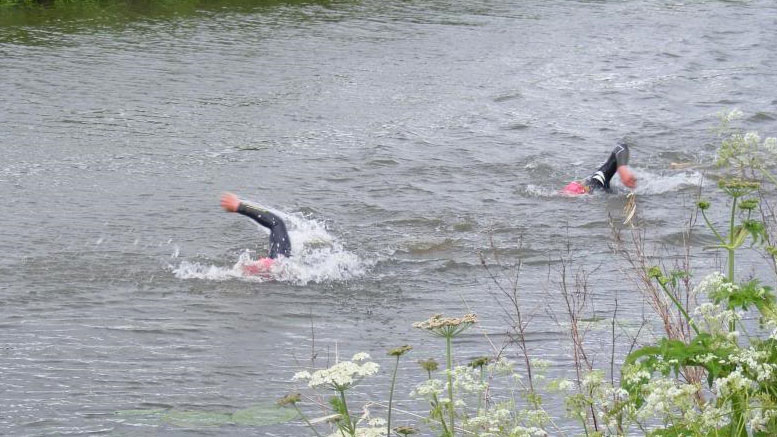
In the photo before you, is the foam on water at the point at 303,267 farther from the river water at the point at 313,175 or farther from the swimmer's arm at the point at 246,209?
the swimmer's arm at the point at 246,209

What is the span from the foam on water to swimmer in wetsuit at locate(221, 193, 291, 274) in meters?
0.08

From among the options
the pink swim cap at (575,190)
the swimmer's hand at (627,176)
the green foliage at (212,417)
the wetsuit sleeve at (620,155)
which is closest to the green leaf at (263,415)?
the green foliage at (212,417)

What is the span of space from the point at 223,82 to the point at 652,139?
620 cm

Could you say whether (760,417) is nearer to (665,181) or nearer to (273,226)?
(273,226)

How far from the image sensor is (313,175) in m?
12.3

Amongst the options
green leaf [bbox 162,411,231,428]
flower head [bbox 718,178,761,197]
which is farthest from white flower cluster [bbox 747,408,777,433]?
green leaf [bbox 162,411,231,428]

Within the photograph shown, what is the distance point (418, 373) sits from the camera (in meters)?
7.00

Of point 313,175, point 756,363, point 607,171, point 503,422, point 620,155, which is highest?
point 756,363

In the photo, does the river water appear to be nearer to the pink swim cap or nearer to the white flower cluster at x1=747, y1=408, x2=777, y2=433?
the pink swim cap

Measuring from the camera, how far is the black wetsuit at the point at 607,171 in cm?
1188

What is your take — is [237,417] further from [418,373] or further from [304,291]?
[304,291]

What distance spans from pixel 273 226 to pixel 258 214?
17 cm

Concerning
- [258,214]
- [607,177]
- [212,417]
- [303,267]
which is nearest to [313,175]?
[258,214]

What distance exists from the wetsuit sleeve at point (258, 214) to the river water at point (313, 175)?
0.44m
